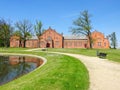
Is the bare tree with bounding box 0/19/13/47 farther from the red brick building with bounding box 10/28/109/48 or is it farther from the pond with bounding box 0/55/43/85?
the pond with bounding box 0/55/43/85

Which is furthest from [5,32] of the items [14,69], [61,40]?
[14,69]

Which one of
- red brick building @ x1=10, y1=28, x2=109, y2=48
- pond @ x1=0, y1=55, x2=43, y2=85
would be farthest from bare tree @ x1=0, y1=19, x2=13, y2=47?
pond @ x1=0, y1=55, x2=43, y2=85

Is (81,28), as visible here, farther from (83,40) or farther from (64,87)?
(64,87)

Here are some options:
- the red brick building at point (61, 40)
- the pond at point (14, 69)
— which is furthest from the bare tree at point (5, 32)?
the pond at point (14, 69)

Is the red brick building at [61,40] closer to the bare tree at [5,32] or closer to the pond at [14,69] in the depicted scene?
the bare tree at [5,32]

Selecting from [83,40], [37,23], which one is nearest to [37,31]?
[37,23]

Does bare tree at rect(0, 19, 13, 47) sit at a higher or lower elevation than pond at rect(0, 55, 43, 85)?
higher

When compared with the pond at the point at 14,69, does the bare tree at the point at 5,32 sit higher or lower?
higher

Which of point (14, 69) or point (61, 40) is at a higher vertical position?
point (61, 40)

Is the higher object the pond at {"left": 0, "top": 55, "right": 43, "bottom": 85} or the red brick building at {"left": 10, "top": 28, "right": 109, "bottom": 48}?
the red brick building at {"left": 10, "top": 28, "right": 109, "bottom": 48}

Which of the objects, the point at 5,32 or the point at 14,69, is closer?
the point at 14,69

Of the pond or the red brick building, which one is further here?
the red brick building

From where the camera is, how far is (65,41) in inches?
3393

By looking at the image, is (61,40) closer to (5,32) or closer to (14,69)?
(5,32)
